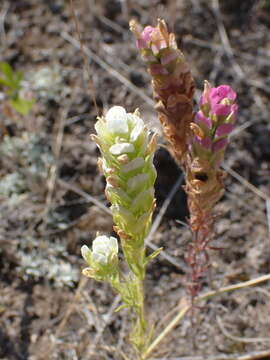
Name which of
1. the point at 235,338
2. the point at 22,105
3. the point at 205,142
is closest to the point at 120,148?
the point at 205,142

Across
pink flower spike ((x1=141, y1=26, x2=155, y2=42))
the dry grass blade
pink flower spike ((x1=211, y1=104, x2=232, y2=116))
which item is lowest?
the dry grass blade

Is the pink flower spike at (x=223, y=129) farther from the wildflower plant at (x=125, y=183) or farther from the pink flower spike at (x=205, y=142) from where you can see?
the wildflower plant at (x=125, y=183)

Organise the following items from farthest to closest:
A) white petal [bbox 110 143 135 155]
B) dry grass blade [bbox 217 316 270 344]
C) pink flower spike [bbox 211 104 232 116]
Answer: dry grass blade [bbox 217 316 270 344] < pink flower spike [bbox 211 104 232 116] < white petal [bbox 110 143 135 155]

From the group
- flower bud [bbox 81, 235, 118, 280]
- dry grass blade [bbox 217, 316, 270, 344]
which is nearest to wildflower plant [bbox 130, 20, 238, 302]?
flower bud [bbox 81, 235, 118, 280]

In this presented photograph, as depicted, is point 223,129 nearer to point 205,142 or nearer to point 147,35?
point 205,142

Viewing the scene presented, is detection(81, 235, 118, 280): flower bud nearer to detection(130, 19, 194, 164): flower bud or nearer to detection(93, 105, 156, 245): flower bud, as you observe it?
detection(93, 105, 156, 245): flower bud

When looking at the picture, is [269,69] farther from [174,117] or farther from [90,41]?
[174,117]
